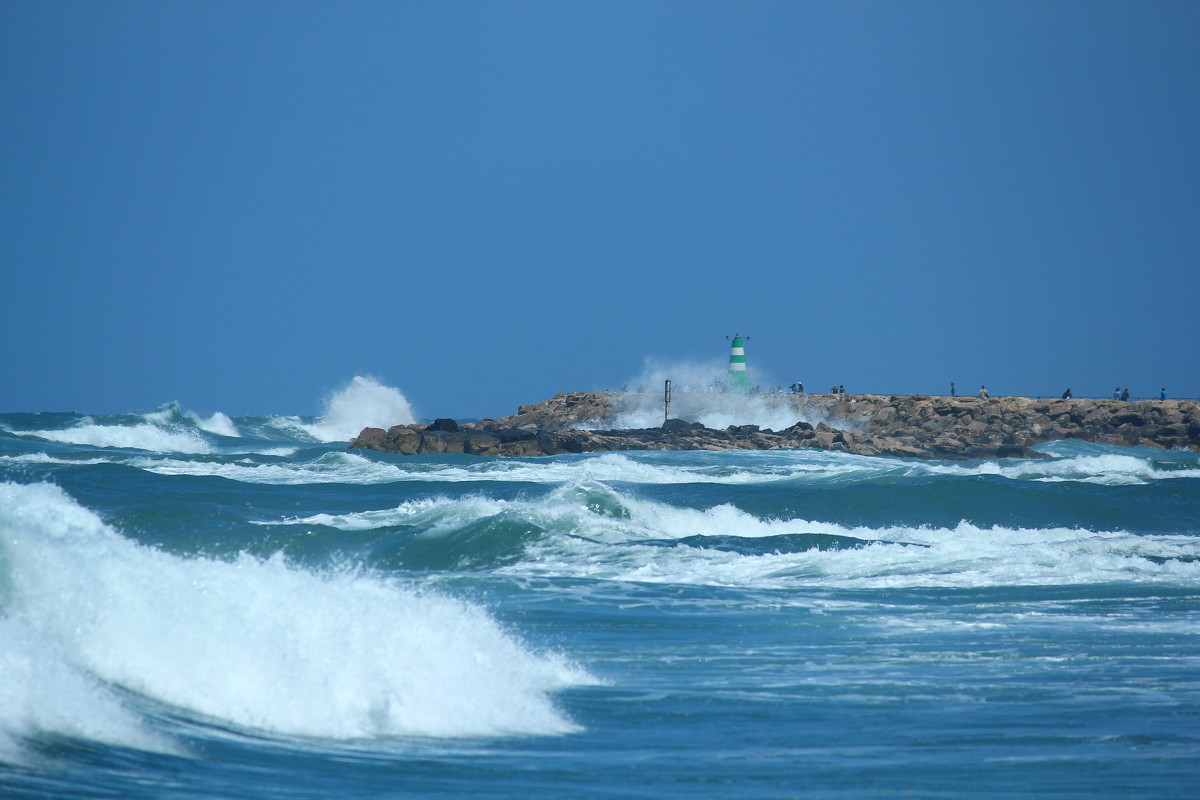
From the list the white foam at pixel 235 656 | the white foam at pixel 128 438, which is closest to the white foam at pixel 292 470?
the white foam at pixel 128 438

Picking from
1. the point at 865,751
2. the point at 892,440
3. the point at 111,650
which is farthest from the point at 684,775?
the point at 892,440

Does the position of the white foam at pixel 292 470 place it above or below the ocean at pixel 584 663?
above

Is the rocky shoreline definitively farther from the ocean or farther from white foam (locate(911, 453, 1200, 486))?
the ocean

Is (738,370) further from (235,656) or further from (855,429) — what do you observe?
(235,656)

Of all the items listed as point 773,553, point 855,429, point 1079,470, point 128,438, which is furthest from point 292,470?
point 855,429

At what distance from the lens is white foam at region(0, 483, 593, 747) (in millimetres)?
5453

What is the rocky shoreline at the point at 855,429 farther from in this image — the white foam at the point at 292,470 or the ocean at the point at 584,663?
the ocean at the point at 584,663

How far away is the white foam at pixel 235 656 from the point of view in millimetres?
5453

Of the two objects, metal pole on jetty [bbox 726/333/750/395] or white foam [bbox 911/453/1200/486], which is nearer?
white foam [bbox 911/453/1200/486]

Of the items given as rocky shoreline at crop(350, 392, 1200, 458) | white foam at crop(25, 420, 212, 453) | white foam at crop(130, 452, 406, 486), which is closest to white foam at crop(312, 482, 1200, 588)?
white foam at crop(130, 452, 406, 486)

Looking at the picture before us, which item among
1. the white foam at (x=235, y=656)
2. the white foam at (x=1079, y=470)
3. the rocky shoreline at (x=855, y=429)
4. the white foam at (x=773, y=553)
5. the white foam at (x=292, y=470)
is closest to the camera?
the white foam at (x=235, y=656)

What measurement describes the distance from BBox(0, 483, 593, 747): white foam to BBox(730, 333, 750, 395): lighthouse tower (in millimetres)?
40936

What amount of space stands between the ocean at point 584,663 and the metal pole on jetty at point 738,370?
109ft

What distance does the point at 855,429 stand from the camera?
41.6 meters
